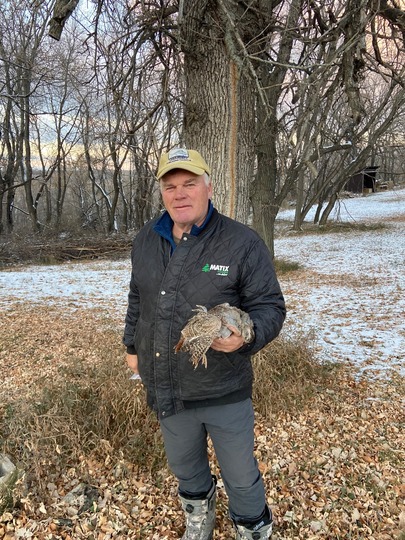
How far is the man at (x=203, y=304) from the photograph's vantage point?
174 centimetres

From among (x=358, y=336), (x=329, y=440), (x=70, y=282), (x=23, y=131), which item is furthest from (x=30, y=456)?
A: (x=23, y=131)

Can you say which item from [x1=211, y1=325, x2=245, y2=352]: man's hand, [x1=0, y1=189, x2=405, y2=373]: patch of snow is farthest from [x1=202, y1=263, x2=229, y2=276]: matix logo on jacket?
[x1=0, y1=189, x2=405, y2=373]: patch of snow

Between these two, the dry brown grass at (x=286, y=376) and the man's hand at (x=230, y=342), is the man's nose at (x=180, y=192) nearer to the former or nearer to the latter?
→ the man's hand at (x=230, y=342)

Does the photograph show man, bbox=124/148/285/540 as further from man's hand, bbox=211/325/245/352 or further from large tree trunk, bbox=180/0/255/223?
large tree trunk, bbox=180/0/255/223

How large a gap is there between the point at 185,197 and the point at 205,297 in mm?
476

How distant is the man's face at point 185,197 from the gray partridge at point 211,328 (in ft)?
1.47

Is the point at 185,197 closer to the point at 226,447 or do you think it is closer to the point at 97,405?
the point at 226,447

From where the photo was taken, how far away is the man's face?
179 centimetres

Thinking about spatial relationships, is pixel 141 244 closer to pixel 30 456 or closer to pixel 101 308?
pixel 30 456

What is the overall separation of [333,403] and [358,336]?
204cm

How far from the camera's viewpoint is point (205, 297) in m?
1.73

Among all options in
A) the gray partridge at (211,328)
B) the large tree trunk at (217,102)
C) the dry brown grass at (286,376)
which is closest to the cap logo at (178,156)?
the gray partridge at (211,328)

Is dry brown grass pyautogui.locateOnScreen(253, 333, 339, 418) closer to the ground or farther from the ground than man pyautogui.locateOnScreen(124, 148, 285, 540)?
closer to the ground

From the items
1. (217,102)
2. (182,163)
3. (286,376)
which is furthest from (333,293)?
(182,163)
